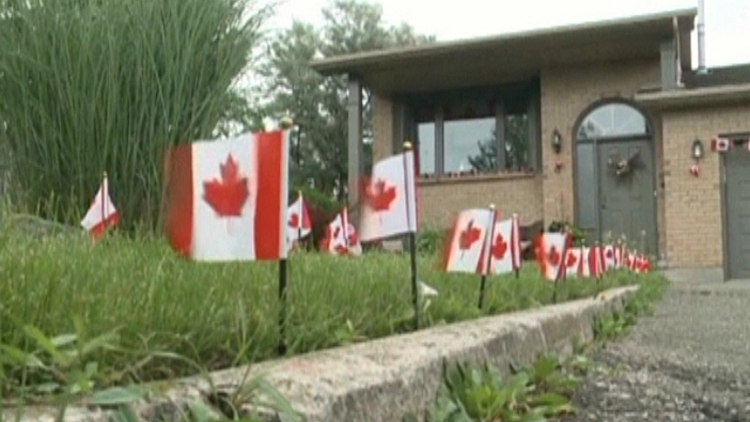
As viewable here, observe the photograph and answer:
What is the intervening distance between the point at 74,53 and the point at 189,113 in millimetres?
455

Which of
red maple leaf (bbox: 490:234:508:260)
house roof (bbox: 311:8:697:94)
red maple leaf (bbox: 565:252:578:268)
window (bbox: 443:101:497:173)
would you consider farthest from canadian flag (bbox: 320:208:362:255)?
window (bbox: 443:101:497:173)

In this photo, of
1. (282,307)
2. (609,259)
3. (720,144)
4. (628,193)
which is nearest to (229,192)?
(282,307)

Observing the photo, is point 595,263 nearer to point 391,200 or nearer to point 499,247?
point 499,247

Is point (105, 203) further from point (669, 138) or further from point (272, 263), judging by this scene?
point (669, 138)

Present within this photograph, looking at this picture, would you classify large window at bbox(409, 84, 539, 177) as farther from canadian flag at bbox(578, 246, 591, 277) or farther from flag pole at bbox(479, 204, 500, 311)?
flag pole at bbox(479, 204, 500, 311)

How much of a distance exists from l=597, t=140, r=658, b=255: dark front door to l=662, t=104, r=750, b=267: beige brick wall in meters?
1.04

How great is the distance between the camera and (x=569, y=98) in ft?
49.5

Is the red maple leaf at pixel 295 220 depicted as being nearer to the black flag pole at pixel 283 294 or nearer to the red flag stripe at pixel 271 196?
the black flag pole at pixel 283 294

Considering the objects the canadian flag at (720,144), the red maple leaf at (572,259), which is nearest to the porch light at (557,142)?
the canadian flag at (720,144)

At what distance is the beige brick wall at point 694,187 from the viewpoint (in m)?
Answer: 13.0

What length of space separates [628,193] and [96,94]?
1216 centimetres

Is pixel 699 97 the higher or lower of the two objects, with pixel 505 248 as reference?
higher

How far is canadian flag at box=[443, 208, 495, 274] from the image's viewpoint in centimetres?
389

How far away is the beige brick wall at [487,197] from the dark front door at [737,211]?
2969 mm
